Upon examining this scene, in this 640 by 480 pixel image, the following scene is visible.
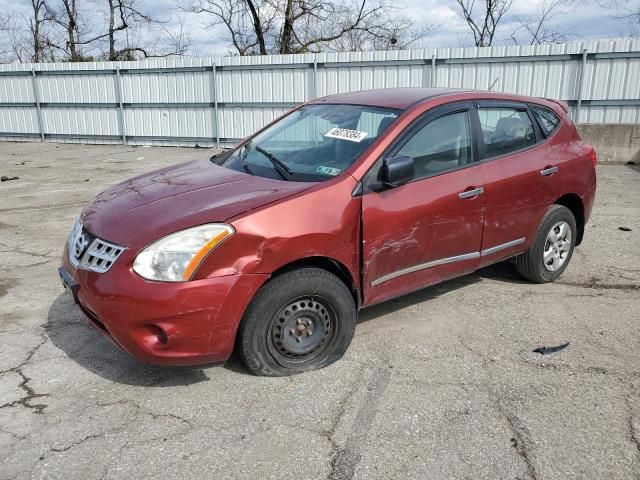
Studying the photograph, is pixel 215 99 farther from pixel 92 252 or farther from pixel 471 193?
pixel 92 252

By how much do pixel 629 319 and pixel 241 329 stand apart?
303 cm

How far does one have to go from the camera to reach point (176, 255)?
2906 mm

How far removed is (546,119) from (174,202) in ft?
11.0

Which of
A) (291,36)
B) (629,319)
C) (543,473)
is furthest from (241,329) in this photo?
(291,36)

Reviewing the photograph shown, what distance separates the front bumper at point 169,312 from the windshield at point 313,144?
3.12ft

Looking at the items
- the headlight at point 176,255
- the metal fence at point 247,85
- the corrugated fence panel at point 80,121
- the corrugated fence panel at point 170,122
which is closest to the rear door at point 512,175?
the headlight at point 176,255

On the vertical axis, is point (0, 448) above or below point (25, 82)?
below

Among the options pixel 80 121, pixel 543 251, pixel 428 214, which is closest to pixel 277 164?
pixel 428 214

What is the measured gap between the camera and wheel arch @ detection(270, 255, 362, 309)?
126 inches

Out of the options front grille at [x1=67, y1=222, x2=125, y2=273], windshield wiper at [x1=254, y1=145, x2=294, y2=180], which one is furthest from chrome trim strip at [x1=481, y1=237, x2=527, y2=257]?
front grille at [x1=67, y1=222, x2=125, y2=273]

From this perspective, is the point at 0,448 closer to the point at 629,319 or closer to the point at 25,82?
the point at 629,319

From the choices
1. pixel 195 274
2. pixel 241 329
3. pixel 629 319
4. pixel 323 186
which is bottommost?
pixel 629 319

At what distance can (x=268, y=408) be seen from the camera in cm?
305

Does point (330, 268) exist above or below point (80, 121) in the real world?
above
